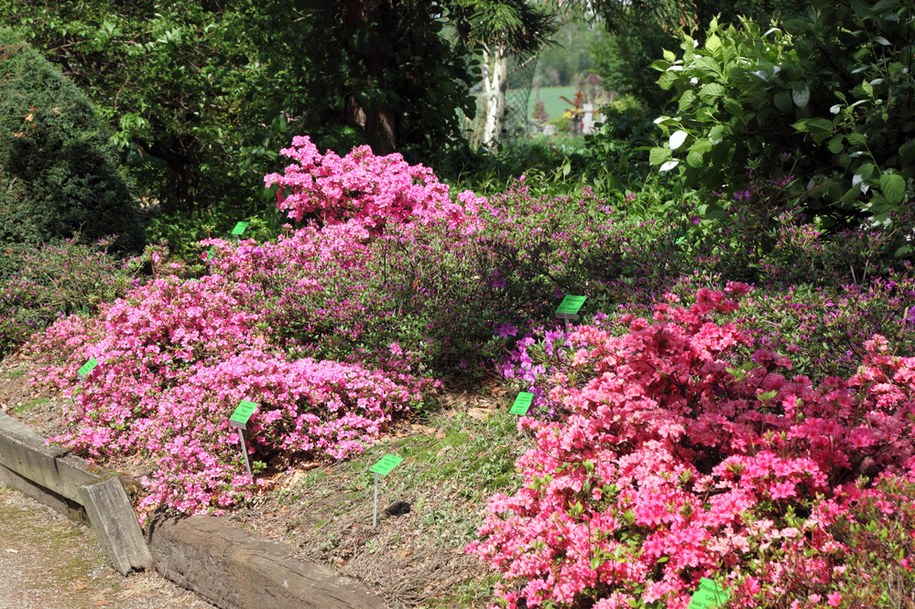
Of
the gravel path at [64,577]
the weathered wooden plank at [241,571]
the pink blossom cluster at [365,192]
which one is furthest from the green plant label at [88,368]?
the pink blossom cluster at [365,192]

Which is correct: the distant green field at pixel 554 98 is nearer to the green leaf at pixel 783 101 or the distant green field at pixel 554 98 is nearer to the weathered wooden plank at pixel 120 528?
the green leaf at pixel 783 101

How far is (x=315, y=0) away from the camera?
334 inches

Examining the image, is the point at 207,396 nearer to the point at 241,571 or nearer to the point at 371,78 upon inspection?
the point at 241,571

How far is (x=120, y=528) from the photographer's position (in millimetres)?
4453

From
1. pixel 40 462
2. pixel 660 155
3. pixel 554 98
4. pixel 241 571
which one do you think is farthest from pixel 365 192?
pixel 554 98

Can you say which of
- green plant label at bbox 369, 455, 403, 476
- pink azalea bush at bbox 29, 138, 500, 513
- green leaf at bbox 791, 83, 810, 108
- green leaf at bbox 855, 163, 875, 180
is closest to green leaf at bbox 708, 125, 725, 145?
green leaf at bbox 791, 83, 810, 108

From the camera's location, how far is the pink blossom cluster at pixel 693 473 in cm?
264

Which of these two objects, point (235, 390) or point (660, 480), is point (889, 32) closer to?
point (660, 480)

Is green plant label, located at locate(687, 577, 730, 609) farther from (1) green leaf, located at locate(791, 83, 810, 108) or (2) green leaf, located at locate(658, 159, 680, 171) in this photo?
(2) green leaf, located at locate(658, 159, 680, 171)

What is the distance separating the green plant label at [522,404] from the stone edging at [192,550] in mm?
872

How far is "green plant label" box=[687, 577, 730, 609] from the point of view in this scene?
252cm

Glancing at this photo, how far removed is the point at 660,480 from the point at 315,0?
22.2 ft

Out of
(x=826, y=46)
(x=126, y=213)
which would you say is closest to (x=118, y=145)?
(x=126, y=213)

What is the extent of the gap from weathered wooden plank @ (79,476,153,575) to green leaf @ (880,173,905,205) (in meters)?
3.93
